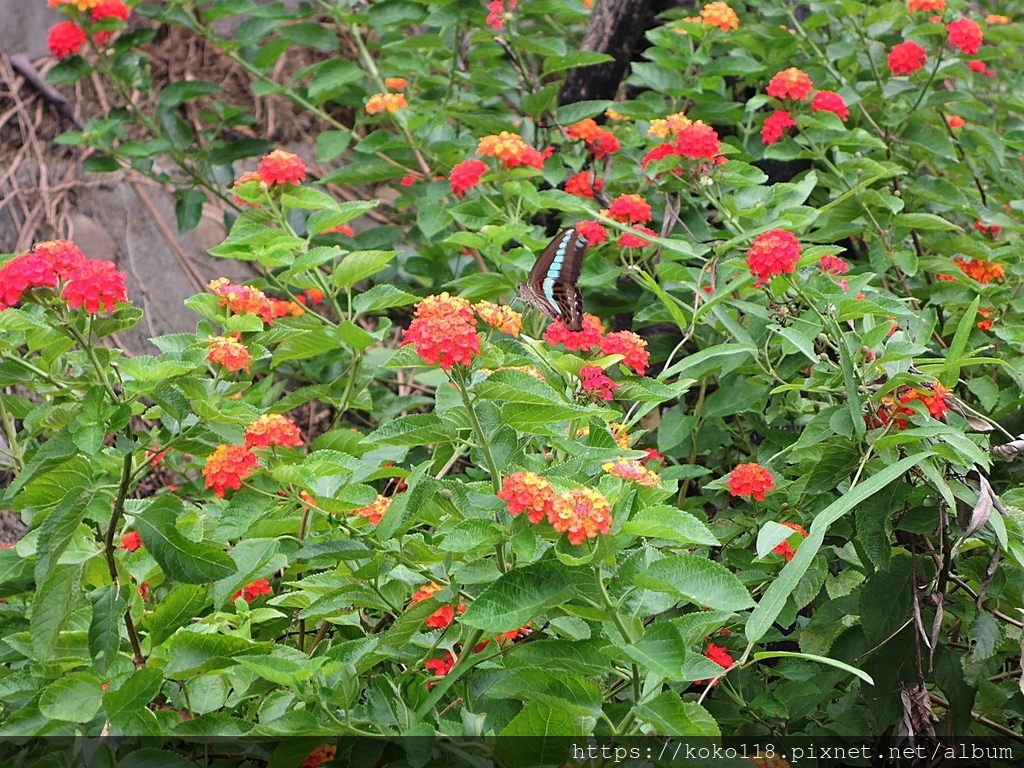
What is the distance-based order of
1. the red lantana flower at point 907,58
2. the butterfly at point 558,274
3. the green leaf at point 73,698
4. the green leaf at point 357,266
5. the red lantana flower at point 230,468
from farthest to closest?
1. the red lantana flower at point 907,58
2. the butterfly at point 558,274
3. the green leaf at point 357,266
4. the red lantana flower at point 230,468
5. the green leaf at point 73,698

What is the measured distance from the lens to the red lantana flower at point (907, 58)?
2686 millimetres

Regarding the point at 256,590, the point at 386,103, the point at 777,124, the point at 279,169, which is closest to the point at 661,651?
the point at 256,590

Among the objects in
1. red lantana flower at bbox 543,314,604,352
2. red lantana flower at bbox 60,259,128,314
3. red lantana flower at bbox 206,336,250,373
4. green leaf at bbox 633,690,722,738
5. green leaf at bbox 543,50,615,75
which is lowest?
green leaf at bbox 633,690,722,738

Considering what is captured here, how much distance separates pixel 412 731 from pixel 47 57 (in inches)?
144

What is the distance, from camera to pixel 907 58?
269 cm

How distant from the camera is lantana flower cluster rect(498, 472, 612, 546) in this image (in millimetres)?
1170

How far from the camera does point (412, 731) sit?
1.32m

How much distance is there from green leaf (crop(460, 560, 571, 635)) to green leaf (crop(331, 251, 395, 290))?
0.83 meters

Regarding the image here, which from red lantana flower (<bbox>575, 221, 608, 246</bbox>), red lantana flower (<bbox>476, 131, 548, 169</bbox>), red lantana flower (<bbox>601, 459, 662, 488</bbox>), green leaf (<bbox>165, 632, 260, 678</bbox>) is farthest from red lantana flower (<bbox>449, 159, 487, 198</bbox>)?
green leaf (<bbox>165, 632, 260, 678</bbox>)

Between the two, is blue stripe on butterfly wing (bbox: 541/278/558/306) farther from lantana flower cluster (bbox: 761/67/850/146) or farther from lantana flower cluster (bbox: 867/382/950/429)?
lantana flower cluster (bbox: 761/67/850/146)

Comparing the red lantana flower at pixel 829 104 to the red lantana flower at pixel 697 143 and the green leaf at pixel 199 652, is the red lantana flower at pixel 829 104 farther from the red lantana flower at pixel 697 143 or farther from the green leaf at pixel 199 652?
the green leaf at pixel 199 652

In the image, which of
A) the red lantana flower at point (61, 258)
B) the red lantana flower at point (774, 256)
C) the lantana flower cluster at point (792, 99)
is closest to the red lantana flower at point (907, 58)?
the lantana flower cluster at point (792, 99)

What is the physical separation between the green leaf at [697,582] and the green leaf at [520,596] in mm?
91

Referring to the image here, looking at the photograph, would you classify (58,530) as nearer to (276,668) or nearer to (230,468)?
(230,468)
